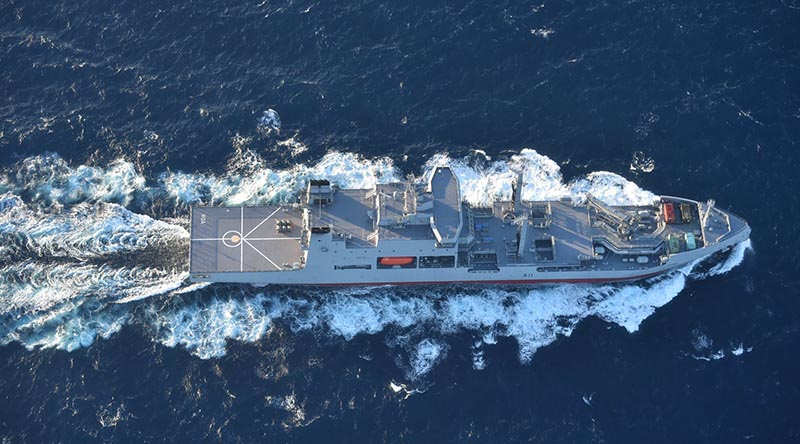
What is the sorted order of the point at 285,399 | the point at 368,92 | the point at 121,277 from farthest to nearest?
the point at 368,92, the point at 121,277, the point at 285,399

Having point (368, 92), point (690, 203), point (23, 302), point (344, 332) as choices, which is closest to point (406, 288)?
point (344, 332)

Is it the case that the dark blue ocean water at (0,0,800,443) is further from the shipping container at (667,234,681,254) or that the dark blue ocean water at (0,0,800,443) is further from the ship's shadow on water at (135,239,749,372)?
the shipping container at (667,234,681,254)

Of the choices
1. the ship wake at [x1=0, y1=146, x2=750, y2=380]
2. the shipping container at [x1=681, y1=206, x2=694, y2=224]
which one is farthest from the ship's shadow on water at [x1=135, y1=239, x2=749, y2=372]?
the shipping container at [x1=681, y1=206, x2=694, y2=224]

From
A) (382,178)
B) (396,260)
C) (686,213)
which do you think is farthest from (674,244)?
(382,178)

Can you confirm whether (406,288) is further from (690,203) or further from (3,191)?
(3,191)

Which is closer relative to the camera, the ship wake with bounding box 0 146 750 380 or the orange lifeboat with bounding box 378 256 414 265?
the ship wake with bounding box 0 146 750 380

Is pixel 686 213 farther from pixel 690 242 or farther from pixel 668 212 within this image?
pixel 690 242
